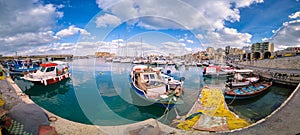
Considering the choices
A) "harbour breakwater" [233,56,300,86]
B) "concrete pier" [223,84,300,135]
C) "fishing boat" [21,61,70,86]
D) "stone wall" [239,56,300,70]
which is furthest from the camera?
"stone wall" [239,56,300,70]

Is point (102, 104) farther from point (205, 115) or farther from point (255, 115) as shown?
point (255, 115)

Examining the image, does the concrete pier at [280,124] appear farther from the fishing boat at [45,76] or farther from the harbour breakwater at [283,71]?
the fishing boat at [45,76]

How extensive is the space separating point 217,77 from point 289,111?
22.7 meters

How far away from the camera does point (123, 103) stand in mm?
11211

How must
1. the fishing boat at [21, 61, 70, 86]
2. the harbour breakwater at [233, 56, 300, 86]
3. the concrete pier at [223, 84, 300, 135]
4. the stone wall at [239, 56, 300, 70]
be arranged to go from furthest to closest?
1. the stone wall at [239, 56, 300, 70]
2. the harbour breakwater at [233, 56, 300, 86]
3. the fishing boat at [21, 61, 70, 86]
4. the concrete pier at [223, 84, 300, 135]

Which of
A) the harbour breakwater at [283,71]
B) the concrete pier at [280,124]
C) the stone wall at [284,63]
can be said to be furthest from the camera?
the stone wall at [284,63]

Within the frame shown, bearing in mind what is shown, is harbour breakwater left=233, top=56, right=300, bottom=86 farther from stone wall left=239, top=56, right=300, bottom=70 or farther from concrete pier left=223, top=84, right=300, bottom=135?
concrete pier left=223, top=84, right=300, bottom=135

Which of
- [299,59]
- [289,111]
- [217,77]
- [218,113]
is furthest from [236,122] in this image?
[299,59]

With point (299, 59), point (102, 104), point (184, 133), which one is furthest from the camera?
point (299, 59)

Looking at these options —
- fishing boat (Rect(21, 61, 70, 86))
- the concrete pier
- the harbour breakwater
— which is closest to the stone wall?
the harbour breakwater

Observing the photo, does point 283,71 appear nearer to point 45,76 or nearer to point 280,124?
point 280,124

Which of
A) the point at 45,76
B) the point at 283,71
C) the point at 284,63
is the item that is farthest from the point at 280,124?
the point at 284,63

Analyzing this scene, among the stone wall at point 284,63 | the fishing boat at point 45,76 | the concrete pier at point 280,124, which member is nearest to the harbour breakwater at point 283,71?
the stone wall at point 284,63

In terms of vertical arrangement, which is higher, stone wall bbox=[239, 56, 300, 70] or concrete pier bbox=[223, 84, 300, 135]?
stone wall bbox=[239, 56, 300, 70]
